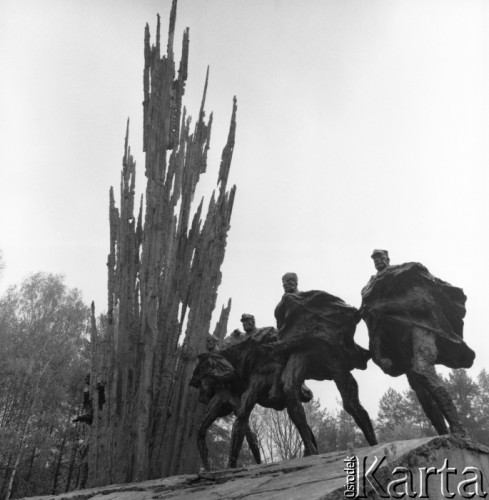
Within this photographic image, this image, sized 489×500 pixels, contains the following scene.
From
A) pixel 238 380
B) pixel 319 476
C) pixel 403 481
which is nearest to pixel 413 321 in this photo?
pixel 319 476

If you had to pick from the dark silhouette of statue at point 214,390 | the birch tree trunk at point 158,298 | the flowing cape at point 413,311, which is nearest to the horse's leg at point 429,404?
the flowing cape at point 413,311

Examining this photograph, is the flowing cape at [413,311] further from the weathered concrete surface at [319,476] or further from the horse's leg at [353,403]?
the weathered concrete surface at [319,476]

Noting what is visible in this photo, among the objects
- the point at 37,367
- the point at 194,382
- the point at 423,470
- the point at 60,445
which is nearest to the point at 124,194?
the point at 194,382

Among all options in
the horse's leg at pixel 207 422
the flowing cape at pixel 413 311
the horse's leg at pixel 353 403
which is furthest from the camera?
the horse's leg at pixel 207 422

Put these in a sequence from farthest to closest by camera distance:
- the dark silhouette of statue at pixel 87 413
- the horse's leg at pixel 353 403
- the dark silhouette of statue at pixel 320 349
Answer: the dark silhouette of statue at pixel 87 413
the dark silhouette of statue at pixel 320 349
the horse's leg at pixel 353 403

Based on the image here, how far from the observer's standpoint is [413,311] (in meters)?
5.14

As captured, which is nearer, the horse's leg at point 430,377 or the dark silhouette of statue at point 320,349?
the horse's leg at point 430,377

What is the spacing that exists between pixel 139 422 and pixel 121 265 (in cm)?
245

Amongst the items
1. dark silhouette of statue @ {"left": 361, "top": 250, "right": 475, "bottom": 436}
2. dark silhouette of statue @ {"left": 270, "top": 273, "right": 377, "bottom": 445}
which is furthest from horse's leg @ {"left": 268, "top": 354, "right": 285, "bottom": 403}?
dark silhouette of statue @ {"left": 361, "top": 250, "right": 475, "bottom": 436}

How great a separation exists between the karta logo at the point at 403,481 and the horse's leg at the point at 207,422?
12.5 ft

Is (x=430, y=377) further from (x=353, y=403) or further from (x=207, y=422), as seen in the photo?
(x=207, y=422)

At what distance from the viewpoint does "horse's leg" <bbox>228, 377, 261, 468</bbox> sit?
6188mm

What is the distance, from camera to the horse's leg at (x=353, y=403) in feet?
18.3

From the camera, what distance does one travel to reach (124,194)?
8.41 metres
